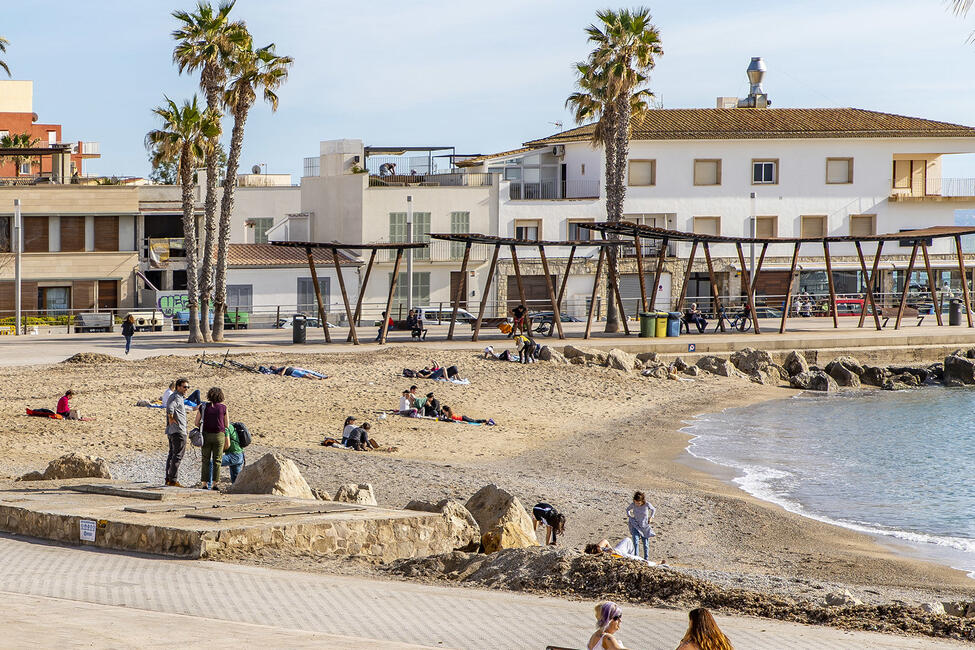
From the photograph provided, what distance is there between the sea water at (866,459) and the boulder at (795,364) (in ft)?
6.09

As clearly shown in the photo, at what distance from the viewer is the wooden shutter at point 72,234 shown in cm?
4753

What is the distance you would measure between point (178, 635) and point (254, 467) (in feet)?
21.8

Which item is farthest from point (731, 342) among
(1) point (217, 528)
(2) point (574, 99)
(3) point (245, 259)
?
(1) point (217, 528)

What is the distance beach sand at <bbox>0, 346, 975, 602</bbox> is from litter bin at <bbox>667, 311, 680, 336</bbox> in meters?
5.37

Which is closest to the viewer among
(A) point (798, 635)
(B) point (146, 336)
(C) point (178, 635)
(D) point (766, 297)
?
(C) point (178, 635)

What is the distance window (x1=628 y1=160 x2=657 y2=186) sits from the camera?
58250 millimetres

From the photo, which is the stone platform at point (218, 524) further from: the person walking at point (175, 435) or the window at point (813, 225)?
the window at point (813, 225)

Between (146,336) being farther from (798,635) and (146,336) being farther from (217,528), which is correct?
(798,635)

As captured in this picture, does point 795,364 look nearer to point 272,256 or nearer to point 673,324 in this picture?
point 673,324

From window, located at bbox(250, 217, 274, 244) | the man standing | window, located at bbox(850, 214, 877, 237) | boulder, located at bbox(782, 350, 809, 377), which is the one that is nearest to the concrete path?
the man standing

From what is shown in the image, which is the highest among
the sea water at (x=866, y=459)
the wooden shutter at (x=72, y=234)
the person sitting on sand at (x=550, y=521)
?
the wooden shutter at (x=72, y=234)

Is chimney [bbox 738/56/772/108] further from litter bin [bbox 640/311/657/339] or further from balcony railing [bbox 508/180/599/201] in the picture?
litter bin [bbox 640/311/657/339]

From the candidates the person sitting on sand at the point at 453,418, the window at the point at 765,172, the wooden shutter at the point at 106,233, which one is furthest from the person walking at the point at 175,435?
the window at the point at 765,172

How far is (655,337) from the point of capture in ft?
136
